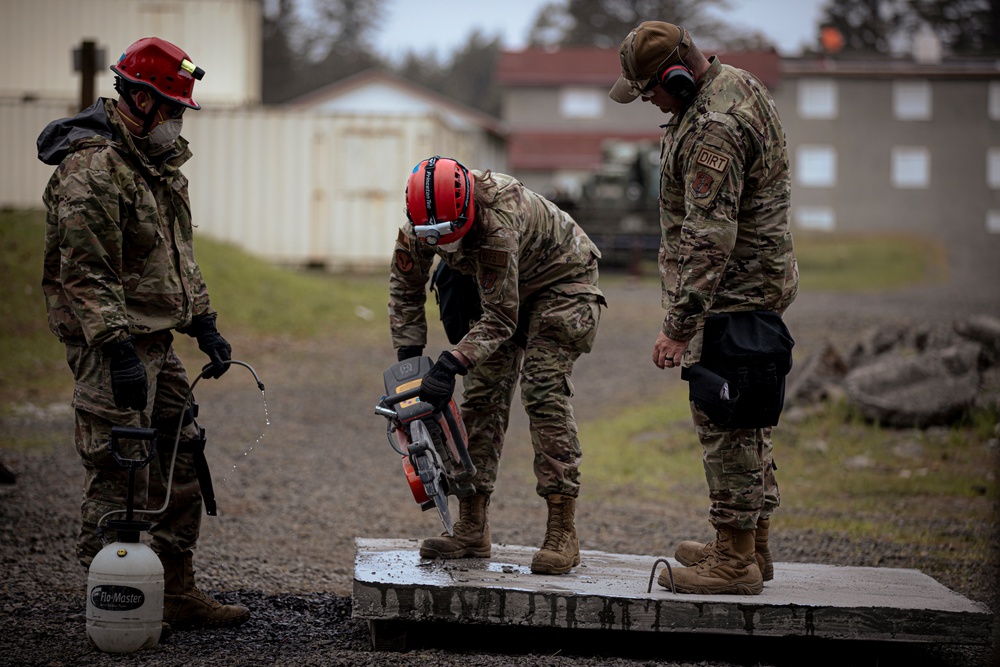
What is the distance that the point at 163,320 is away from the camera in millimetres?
4824

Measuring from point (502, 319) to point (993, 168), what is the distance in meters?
43.4

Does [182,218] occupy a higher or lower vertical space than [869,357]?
higher

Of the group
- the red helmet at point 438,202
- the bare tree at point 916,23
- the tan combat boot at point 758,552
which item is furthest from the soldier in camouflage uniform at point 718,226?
the bare tree at point 916,23

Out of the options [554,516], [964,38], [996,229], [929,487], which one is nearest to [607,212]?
[929,487]

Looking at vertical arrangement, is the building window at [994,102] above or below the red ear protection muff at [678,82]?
above

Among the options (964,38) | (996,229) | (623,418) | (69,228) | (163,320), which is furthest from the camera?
(964,38)

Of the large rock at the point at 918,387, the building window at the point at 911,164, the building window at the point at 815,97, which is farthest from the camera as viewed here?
the building window at the point at 911,164

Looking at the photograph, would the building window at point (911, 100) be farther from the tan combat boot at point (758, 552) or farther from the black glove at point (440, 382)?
the black glove at point (440, 382)

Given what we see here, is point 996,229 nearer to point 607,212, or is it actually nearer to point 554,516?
point 607,212

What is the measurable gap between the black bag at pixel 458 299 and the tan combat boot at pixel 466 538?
82 cm

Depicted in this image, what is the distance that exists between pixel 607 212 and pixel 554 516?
66.7 ft

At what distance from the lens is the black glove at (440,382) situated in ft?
15.6

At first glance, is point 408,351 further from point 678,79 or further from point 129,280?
point 678,79

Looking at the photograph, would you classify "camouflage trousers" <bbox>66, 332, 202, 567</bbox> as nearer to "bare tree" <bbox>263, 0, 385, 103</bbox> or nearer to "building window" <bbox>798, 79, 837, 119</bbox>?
"building window" <bbox>798, 79, 837, 119</bbox>
